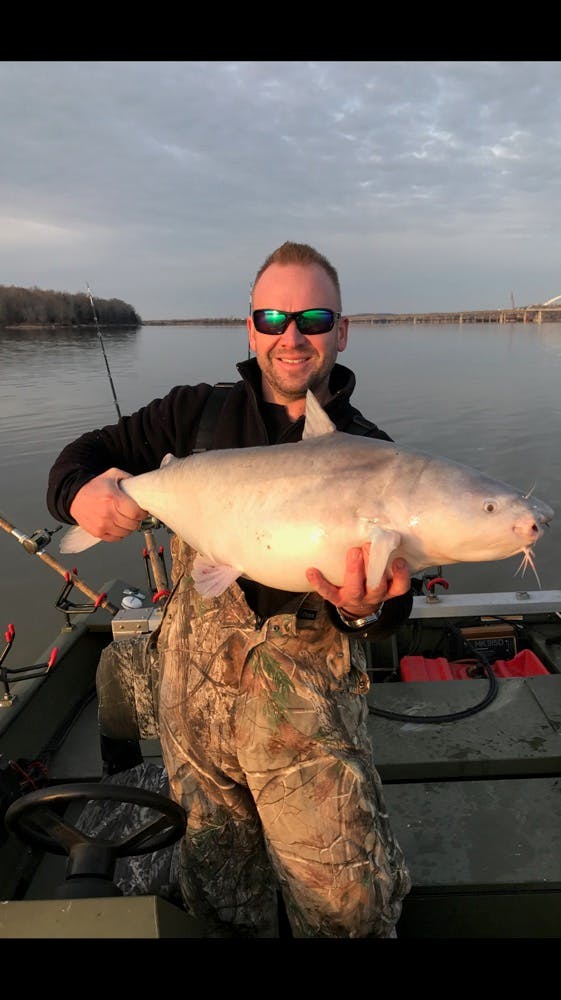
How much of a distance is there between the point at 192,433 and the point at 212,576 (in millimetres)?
922

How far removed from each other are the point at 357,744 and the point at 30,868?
2.13 m

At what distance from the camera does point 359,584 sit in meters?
2.21

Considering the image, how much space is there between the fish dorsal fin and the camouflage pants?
74cm

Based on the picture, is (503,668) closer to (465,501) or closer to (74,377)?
(465,501)

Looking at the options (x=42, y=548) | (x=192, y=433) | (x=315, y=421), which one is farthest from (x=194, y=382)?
(x=315, y=421)

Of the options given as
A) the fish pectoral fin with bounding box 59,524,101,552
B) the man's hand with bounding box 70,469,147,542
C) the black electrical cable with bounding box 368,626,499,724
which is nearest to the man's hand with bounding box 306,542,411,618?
the man's hand with bounding box 70,469,147,542

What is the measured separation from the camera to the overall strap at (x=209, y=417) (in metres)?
2.99

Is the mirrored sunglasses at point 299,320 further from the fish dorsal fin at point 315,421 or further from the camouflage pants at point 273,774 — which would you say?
the camouflage pants at point 273,774

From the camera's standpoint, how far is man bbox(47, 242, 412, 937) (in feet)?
7.60

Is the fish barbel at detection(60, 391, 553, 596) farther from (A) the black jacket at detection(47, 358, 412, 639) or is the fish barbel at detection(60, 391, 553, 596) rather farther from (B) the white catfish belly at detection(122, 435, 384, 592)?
(A) the black jacket at detection(47, 358, 412, 639)

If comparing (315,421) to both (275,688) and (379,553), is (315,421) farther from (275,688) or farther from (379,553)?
(275,688)

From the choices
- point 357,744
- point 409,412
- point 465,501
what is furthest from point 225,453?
point 409,412

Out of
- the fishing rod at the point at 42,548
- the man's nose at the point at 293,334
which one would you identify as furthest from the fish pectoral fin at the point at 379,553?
the fishing rod at the point at 42,548
